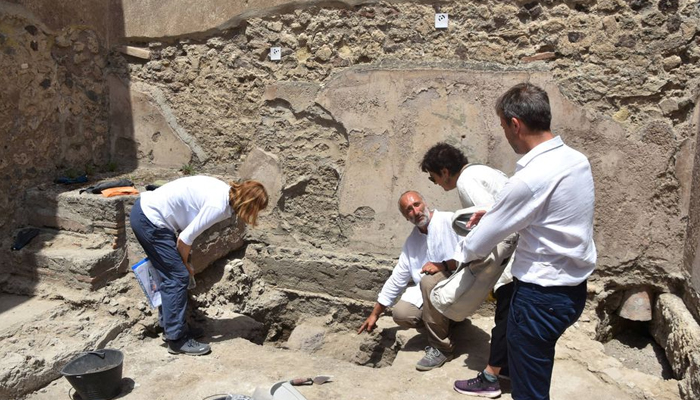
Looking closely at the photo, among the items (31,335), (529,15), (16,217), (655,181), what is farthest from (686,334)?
(16,217)

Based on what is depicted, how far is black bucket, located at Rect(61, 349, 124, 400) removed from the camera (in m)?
3.56

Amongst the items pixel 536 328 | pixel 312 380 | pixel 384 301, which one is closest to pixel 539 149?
pixel 536 328

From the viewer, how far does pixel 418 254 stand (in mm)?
4270

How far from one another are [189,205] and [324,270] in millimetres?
1741

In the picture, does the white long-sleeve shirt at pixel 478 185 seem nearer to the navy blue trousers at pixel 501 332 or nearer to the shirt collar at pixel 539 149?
the navy blue trousers at pixel 501 332

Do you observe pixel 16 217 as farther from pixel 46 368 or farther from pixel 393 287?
pixel 393 287

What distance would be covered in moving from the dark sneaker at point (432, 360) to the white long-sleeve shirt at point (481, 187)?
663 millimetres

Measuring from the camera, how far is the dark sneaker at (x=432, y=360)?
3988 mm

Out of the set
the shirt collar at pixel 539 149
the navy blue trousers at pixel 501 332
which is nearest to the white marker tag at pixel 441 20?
the navy blue trousers at pixel 501 332

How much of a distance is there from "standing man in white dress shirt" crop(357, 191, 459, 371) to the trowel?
0.56 meters

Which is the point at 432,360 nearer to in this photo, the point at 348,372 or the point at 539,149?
the point at 348,372

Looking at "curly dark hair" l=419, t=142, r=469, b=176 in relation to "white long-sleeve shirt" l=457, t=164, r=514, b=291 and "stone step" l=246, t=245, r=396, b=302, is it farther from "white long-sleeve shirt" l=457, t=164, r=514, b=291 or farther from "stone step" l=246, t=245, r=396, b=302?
"stone step" l=246, t=245, r=396, b=302

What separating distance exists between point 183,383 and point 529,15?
12.1 feet

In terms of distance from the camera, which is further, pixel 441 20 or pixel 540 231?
pixel 441 20
